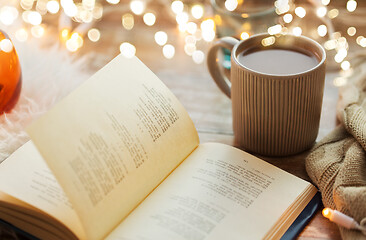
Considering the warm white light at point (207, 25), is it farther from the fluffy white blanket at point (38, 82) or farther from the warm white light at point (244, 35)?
the fluffy white blanket at point (38, 82)

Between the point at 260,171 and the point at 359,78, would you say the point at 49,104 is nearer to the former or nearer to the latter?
the point at 260,171

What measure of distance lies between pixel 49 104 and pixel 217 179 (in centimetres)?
37

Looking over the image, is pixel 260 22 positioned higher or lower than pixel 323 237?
higher

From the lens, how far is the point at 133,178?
0.62 meters

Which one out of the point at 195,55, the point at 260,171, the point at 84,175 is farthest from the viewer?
the point at 195,55

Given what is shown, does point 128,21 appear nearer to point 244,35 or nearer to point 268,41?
point 244,35

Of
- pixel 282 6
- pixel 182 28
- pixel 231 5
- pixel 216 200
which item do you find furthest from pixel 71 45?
pixel 216 200

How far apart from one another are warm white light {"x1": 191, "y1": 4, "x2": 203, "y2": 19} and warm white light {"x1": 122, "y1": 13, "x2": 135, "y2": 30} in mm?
146

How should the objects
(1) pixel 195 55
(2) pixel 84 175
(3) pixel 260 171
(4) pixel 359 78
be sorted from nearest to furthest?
(2) pixel 84 175
(3) pixel 260 171
(4) pixel 359 78
(1) pixel 195 55

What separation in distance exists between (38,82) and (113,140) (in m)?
0.35

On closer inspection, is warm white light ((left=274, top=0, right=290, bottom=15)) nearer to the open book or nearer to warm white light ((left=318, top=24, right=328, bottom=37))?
warm white light ((left=318, top=24, right=328, bottom=37))

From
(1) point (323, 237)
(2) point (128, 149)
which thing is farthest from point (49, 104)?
(1) point (323, 237)

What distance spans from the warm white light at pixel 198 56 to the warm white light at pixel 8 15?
39cm

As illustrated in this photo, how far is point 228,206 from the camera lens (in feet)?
2.00
